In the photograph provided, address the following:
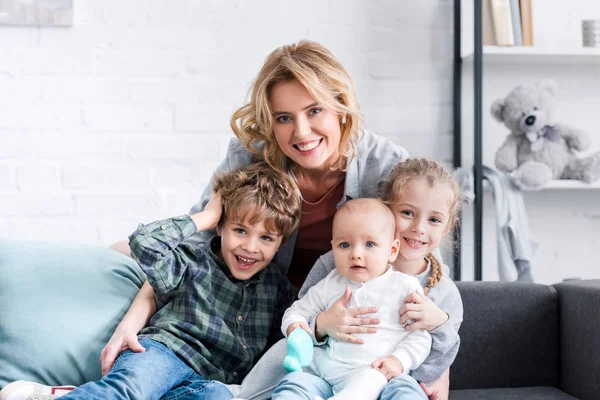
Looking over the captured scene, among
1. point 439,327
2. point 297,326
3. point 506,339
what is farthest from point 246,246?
point 506,339

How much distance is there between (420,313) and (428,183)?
0.27 metres

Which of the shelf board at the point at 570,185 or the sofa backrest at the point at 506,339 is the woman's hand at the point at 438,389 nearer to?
the sofa backrest at the point at 506,339

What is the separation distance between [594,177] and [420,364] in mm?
1233

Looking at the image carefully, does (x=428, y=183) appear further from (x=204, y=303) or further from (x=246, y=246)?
(x=204, y=303)

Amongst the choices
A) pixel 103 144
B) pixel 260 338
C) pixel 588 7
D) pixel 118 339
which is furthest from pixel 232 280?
pixel 588 7

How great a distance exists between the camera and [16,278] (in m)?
1.50

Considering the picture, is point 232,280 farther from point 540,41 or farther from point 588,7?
point 588,7

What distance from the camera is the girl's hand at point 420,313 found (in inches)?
52.1

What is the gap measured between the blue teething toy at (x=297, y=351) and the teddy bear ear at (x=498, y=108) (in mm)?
1326

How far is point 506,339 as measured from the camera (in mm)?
1760

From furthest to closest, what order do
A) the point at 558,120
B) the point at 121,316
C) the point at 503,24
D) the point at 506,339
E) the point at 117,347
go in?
1. the point at 558,120
2. the point at 503,24
3. the point at 506,339
4. the point at 121,316
5. the point at 117,347

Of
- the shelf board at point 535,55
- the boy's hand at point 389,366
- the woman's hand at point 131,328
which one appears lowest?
the boy's hand at point 389,366

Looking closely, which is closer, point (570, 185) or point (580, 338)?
point (580, 338)

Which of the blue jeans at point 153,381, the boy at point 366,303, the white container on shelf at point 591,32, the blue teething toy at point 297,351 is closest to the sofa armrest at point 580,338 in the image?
the boy at point 366,303
